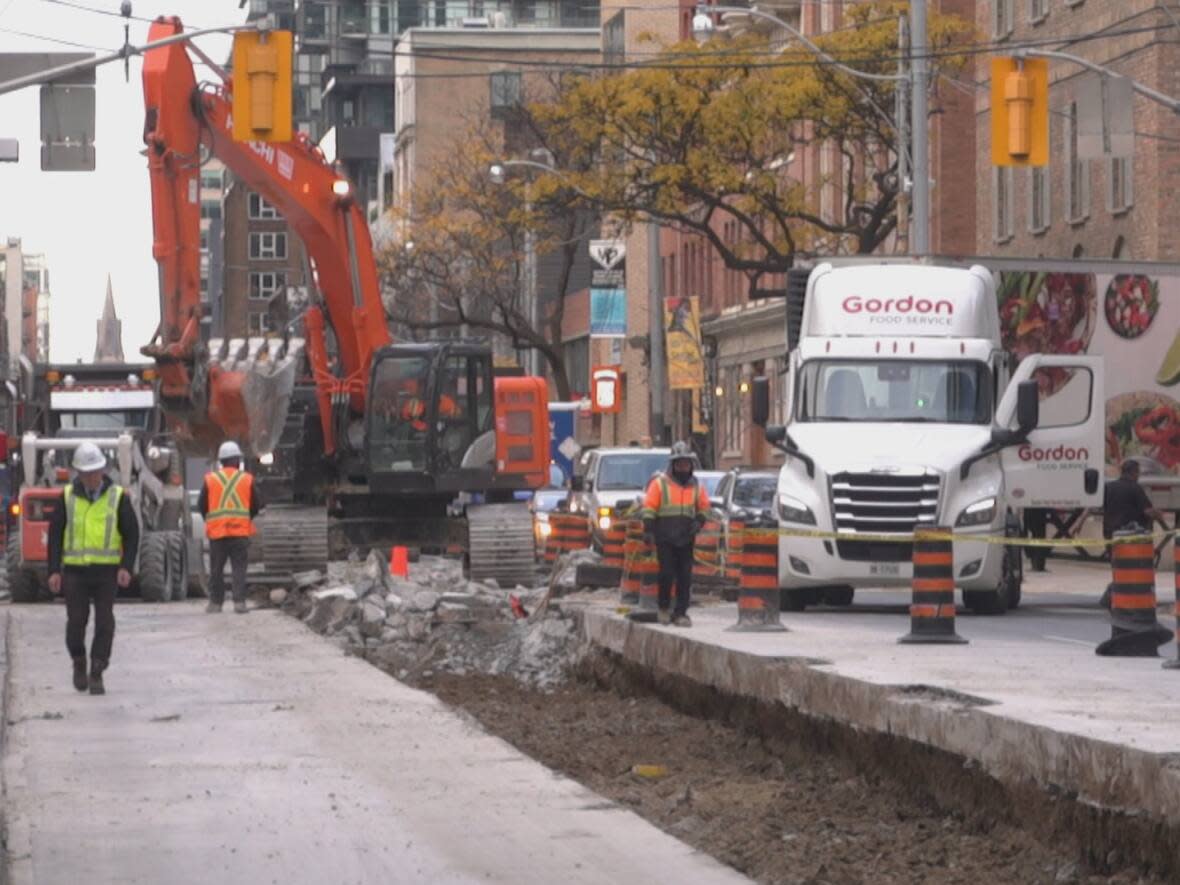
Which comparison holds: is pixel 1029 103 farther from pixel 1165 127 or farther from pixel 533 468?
pixel 1165 127

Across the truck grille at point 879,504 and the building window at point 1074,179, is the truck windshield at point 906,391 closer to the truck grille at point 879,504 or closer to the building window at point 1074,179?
the truck grille at point 879,504

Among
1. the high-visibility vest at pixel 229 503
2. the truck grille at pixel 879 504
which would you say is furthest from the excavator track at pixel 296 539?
the truck grille at pixel 879 504

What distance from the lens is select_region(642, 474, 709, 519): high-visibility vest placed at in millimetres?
23438

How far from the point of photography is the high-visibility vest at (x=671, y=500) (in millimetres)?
23438

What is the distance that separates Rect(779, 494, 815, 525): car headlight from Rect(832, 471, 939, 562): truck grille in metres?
0.29

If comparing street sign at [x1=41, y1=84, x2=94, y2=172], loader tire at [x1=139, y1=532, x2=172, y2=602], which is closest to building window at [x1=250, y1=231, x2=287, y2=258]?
loader tire at [x1=139, y1=532, x2=172, y2=602]

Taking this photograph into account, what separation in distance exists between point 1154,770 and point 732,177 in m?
37.8

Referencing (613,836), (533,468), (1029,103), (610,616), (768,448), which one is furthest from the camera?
(768,448)

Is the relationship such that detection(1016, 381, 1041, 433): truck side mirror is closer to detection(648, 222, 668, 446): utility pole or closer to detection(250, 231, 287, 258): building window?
detection(648, 222, 668, 446): utility pole

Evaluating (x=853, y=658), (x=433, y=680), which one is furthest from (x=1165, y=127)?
(x=853, y=658)

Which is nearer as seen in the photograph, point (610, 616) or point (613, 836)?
point (613, 836)

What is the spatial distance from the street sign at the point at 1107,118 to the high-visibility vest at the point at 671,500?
11173 millimetres

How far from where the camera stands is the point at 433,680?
2519cm

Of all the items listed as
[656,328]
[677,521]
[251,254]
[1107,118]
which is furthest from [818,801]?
[251,254]
